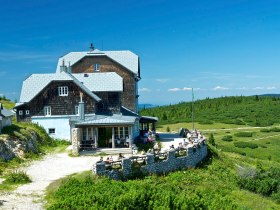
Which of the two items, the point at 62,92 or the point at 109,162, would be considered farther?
the point at 62,92

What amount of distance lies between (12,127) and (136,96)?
14.8 metres

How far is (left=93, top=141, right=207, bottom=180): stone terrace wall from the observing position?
23.2 metres

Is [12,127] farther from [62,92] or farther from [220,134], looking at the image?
[220,134]

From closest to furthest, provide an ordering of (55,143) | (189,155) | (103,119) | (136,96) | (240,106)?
(189,155) < (103,119) < (55,143) < (136,96) < (240,106)

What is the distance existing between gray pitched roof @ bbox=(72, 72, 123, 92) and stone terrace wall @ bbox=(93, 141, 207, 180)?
10128 mm

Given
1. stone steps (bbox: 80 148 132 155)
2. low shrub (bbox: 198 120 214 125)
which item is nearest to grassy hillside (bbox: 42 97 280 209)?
stone steps (bbox: 80 148 132 155)

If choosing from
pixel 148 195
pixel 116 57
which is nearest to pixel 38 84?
pixel 116 57

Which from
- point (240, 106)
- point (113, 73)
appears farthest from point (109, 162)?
point (240, 106)

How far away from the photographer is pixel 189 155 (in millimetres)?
29125

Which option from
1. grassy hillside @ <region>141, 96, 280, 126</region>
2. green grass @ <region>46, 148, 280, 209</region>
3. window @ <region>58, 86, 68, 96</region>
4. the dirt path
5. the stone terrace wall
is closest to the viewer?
green grass @ <region>46, 148, 280, 209</region>

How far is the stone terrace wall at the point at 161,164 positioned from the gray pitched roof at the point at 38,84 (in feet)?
35.0

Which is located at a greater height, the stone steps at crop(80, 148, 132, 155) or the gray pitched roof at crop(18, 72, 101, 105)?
the gray pitched roof at crop(18, 72, 101, 105)

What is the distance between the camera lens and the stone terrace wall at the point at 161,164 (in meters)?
23.2

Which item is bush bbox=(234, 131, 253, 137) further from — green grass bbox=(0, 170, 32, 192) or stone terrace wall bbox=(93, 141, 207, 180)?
green grass bbox=(0, 170, 32, 192)
